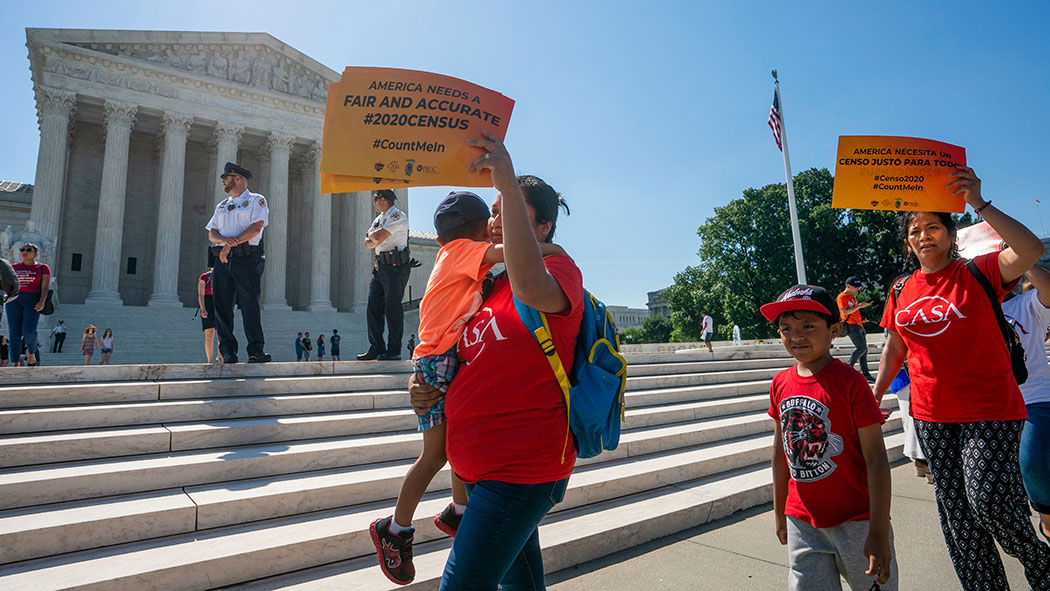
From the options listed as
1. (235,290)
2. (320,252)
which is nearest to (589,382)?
(235,290)

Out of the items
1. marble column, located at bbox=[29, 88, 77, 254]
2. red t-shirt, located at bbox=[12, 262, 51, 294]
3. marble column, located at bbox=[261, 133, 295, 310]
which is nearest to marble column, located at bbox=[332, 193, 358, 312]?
marble column, located at bbox=[261, 133, 295, 310]

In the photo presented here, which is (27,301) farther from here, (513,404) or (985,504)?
(985,504)

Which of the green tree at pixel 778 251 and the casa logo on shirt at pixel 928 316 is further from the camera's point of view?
the green tree at pixel 778 251

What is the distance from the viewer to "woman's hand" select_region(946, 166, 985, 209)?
283 cm

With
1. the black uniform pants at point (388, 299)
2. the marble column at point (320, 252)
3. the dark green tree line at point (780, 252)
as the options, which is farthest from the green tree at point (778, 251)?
the black uniform pants at point (388, 299)

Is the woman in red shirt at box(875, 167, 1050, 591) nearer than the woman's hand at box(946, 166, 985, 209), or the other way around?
the woman in red shirt at box(875, 167, 1050, 591)

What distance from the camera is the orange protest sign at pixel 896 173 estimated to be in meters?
2.95

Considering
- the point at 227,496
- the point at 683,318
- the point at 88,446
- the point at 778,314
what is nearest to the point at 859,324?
the point at 778,314

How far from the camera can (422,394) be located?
79.9 inches

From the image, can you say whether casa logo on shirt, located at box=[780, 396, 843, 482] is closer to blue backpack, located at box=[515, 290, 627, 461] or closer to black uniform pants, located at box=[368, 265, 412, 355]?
blue backpack, located at box=[515, 290, 627, 461]

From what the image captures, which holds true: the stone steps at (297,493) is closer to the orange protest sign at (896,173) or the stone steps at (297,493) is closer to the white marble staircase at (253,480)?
the white marble staircase at (253,480)

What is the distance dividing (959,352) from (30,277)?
11.1 m

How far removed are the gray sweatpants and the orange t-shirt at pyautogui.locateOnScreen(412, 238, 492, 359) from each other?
5.29 ft

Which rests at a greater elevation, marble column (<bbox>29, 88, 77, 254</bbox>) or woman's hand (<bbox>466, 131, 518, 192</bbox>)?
marble column (<bbox>29, 88, 77, 254</bbox>)
